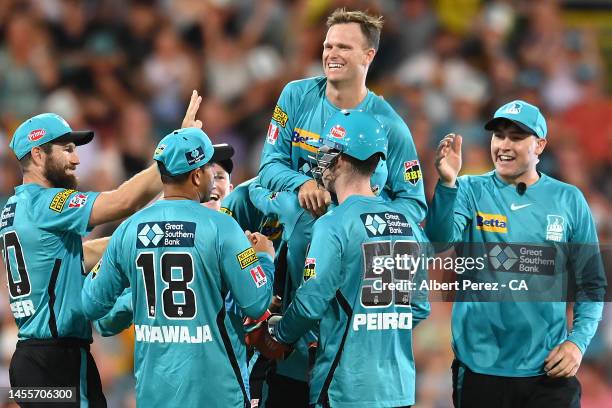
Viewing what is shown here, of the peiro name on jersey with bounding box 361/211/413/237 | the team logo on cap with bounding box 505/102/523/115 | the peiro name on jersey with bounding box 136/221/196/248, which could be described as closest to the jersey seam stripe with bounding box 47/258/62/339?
the peiro name on jersey with bounding box 136/221/196/248

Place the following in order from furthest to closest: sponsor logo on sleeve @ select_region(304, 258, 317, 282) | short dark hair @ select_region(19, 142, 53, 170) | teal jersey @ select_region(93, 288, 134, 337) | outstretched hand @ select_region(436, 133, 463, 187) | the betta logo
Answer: short dark hair @ select_region(19, 142, 53, 170) < outstretched hand @ select_region(436, 133, 463, 187) < teal jersey @ select_region(93, 288, 134, 337) < the betta logo < sponsor logo on sleeve @ select_region(304, 258, 317, 282)

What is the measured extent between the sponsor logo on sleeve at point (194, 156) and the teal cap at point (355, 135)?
2.18 ft

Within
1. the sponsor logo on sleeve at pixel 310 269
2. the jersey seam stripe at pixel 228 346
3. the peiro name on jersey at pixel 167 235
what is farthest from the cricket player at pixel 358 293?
the peiro name on jersey at pixel 167 235

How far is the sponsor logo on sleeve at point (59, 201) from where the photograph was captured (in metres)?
5.96

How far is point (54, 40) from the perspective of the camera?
12016 millimetres

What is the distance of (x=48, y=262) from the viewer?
6.02 m

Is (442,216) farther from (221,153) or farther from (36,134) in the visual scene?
(36,134)

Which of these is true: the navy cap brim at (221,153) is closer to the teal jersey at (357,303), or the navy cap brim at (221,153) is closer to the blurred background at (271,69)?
the teal jersey at (357,303)

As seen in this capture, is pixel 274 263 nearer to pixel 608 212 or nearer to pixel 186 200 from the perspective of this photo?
pixel 186 200

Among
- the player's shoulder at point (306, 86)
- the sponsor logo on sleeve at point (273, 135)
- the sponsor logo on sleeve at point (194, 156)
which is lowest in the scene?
the sponsor logo on sleeve at point (194, 156)

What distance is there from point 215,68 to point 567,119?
4.29 metres

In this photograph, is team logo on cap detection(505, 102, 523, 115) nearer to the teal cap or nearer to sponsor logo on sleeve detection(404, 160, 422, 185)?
sponsor logo on sleeve detection(404, 160, 422, 185)

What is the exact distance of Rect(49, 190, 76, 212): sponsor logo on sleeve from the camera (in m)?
5.96

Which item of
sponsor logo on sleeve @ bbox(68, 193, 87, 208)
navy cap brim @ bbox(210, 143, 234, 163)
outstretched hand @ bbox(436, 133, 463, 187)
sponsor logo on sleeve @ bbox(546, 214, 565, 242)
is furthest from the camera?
navy cap brim @ bbox(210, 143, 234, 163)
